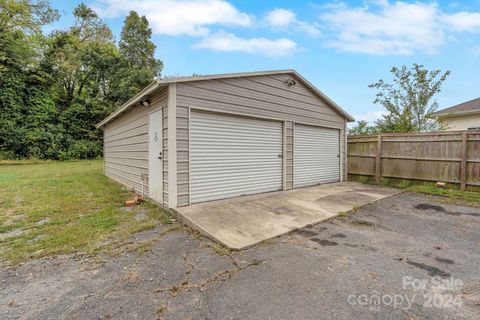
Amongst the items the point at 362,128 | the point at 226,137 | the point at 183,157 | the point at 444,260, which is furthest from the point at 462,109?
the point at 183,157

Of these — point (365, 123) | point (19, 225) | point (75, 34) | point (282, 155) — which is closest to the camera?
point (19, 225)

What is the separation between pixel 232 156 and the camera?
18.0 feet

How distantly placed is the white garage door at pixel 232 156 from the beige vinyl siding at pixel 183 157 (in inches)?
4.8

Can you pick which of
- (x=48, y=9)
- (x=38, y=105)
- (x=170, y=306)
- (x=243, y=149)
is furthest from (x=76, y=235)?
(x=48, y=9)

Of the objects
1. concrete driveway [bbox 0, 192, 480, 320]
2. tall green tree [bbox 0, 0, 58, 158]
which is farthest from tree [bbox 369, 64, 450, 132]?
tall green tree [bbox 0, 0, 58, 158]

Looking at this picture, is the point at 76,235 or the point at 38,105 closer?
Result: the point at 76,235

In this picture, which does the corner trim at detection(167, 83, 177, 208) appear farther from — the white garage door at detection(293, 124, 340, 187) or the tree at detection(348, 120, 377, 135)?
the tree at detection(348, 120, 377, 135)

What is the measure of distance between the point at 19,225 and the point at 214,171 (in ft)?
11.6

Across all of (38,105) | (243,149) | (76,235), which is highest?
(38,105)

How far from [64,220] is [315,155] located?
6.77m

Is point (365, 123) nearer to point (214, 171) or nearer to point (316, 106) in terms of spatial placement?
point (316, 106)

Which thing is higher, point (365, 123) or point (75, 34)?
point (75, 34)

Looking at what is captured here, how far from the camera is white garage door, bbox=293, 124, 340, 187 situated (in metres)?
7.10

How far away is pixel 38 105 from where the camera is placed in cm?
1596
